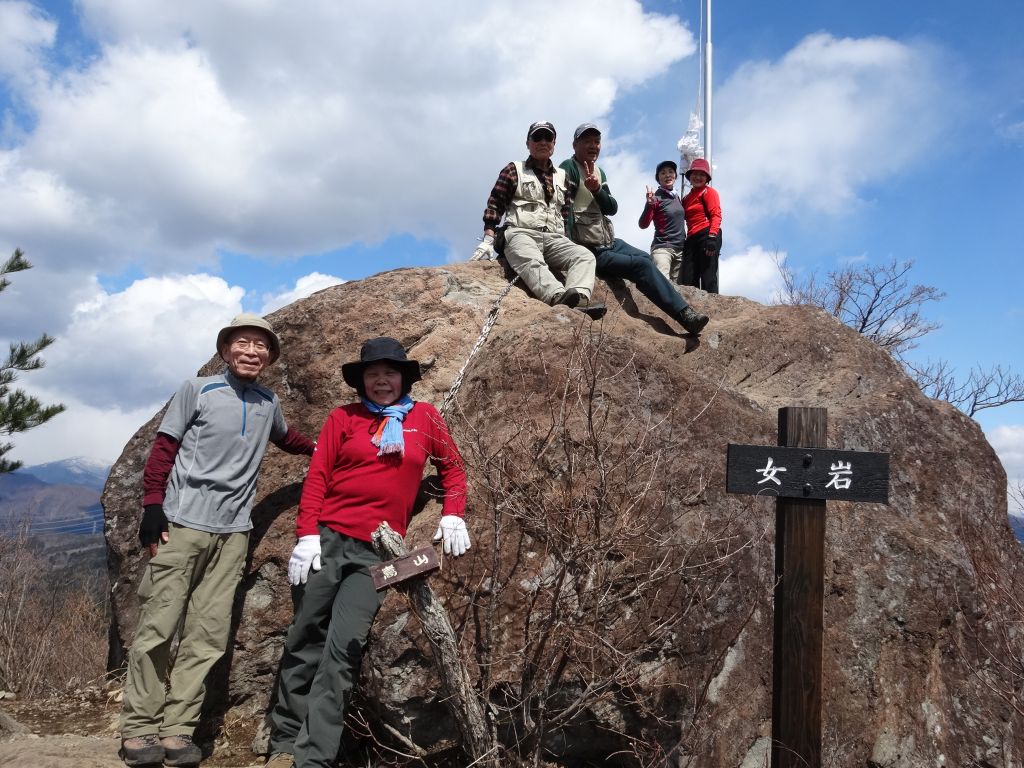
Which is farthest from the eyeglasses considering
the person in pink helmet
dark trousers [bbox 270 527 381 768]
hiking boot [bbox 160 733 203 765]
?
the person in pink helmet

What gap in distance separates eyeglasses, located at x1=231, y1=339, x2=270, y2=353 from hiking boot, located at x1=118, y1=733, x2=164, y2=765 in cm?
212

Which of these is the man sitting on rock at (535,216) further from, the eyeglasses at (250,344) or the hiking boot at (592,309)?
the eyeglasses at (250,344)

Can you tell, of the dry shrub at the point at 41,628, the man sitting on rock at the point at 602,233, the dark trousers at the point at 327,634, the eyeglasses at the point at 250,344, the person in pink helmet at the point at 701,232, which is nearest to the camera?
the dark trousers at the point at 327,634

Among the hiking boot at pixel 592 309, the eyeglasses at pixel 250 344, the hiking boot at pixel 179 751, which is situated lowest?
the hiking boot at pixel 179 751

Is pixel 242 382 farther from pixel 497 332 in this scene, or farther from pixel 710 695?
pixel 710 695

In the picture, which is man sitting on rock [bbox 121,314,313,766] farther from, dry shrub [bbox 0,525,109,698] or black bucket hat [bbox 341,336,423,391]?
dry shrub [bbox 0,525,109,698]

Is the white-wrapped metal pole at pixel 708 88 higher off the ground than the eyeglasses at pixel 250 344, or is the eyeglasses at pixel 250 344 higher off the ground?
the white-wrapped metal pole at pixel 708 88

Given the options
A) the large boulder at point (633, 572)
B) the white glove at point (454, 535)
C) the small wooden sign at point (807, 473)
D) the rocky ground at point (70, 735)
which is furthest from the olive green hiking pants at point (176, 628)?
the small wooden sign at point (807, 473)

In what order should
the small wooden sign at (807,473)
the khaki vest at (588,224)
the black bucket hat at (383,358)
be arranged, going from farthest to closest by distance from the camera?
the khaki vest at (588,224), the black bucket hat at (383,358), the small wooden sign at (807,473)

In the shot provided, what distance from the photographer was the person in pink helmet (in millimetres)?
7961

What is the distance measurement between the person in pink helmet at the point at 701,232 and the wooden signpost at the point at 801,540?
477 cm

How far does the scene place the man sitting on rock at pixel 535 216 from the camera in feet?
19.9

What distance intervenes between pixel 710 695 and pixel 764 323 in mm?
3682

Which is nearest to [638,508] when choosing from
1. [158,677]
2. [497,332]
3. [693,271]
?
[497,332]
